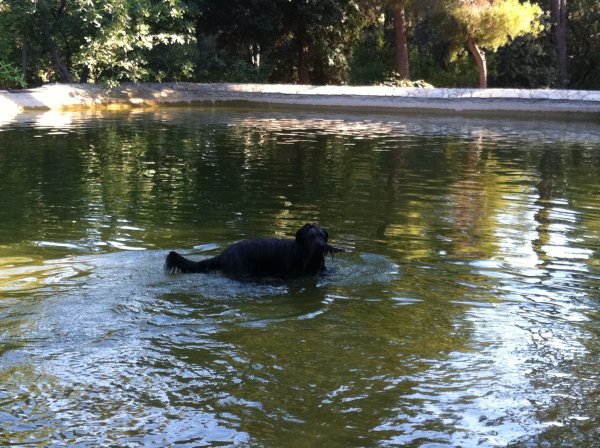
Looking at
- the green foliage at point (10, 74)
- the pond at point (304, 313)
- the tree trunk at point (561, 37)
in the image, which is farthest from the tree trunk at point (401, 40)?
the pond at point (304, 313)

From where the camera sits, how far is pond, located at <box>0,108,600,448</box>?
549 cm

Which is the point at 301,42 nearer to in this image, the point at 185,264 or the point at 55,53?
the point at 55,53

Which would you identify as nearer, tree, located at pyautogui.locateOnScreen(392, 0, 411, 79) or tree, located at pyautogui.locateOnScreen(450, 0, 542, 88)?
tree, located at pyautogui.locateOnScreen(450, 0, 542, 88)

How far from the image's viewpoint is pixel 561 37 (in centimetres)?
3884

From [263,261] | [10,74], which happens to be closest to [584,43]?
[10,74]

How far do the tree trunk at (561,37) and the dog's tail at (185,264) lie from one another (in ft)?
111

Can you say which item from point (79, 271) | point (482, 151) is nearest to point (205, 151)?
point (482, 151)

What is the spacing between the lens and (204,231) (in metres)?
11.5

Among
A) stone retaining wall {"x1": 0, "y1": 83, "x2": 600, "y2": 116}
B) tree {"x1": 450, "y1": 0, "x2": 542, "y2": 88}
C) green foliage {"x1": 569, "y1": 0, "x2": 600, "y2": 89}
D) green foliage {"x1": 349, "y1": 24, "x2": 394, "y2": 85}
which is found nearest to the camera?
stone retaining wall {"x1": 0, "y1": 83, "x2": 600, "y2": 116}

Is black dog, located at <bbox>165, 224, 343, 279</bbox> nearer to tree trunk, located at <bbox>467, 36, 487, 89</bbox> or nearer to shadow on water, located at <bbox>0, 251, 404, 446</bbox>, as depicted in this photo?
shadow on water, located at <bbox>0, 251, 404, 446</bbox>

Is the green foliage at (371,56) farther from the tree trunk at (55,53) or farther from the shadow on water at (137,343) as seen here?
the shadow on water at (137,343)

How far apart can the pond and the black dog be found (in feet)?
0.50

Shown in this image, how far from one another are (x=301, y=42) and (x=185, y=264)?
32065mm

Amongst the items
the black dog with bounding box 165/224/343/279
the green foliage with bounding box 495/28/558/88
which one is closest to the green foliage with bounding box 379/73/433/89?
the green foliage with bounding box 495/28/558/88
